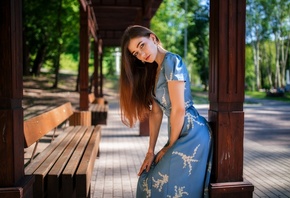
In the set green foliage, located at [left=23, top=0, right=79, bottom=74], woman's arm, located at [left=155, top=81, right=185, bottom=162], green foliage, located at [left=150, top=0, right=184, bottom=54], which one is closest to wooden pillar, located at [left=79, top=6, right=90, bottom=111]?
woman's arm, located at [left=155, top=81, right=185, bottom=162]

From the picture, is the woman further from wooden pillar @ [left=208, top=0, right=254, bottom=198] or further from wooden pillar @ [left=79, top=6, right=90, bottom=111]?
wooden pillar @ [left=79, top=6, right=90, bottom=111]

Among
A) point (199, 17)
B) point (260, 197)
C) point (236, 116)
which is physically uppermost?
point (199, 17)

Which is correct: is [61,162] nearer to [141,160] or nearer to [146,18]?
[141,160]

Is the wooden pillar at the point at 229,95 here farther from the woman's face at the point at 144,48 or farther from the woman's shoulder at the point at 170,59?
the woman's face at the point at 144,48

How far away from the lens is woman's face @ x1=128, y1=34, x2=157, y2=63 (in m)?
2.58

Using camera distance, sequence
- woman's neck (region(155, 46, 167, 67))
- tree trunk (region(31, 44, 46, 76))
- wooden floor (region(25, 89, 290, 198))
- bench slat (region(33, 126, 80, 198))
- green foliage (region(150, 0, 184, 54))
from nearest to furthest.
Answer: woman's neck (region(155, 46, 167, 67)) < bench slat (region(33, 126, 80, 198)) < wooden floor (region(25, 89, 290, 198)) < green foliage (region(150, 0, 184, 54)) < tree trunk (region(31, 44, 46, 76))

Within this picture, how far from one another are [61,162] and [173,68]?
1.88 m

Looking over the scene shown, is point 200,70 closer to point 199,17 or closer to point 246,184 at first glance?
point 199,17

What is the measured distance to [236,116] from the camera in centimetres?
274

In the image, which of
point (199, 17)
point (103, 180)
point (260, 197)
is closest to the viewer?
point (260, 197)

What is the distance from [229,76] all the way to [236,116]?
31cm

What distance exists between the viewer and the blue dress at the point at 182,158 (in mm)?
2498

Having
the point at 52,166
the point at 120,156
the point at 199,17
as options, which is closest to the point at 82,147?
the point at 52,166

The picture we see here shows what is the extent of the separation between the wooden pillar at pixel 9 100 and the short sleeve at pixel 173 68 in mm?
1067
